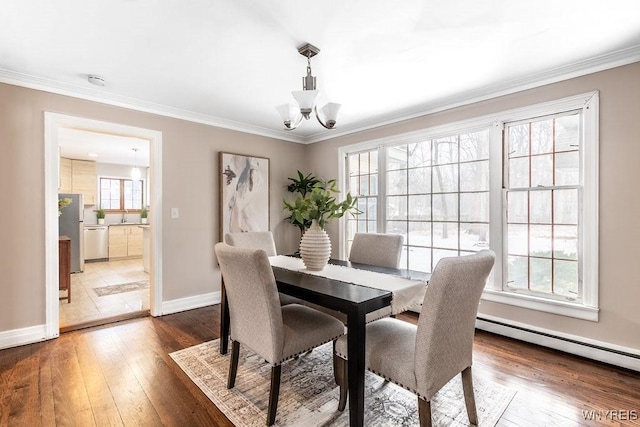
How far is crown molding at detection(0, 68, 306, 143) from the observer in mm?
2707

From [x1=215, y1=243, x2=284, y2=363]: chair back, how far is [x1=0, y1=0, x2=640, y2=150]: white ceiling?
57.3 inches

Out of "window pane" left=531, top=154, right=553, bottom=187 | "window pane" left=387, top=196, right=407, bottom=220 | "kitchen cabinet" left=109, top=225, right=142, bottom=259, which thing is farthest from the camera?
"kitchen cabinet" left=109, top=225, right=142, bottom=259

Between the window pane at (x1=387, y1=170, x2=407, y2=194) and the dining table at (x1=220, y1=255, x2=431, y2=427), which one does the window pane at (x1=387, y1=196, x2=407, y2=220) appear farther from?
the dining table at (x1=220, y1=255, x2=431, y2=427)

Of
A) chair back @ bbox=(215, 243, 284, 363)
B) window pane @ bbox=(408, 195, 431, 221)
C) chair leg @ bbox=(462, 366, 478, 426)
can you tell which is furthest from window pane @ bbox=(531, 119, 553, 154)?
chair back @ bbox=(215, 243, 284, 363)

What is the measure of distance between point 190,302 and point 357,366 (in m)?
2.90

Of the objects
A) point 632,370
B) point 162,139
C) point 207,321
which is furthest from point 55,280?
point 632,370

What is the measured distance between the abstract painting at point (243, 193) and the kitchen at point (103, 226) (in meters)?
1.47

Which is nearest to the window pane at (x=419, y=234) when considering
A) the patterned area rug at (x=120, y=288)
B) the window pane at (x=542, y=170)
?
the window pane at (x=542, y=170)

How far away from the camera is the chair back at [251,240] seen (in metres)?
2.78

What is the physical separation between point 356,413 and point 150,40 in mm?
2667

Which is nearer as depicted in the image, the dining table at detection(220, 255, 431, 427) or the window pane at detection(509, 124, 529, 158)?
the dining table at detection(220, 255, 431, 427)

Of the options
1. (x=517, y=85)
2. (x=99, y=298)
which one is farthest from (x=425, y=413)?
(x=99, y=298)

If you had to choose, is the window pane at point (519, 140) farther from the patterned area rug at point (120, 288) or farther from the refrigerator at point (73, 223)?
the refrigerator at point (73, 223)

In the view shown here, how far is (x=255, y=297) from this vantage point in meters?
1.71
